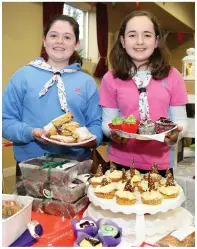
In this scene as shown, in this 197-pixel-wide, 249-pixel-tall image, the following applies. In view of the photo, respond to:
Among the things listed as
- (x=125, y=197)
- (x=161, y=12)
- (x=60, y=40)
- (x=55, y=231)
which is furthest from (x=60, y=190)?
(x=161, y=12)

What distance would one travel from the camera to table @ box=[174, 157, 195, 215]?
2.14m

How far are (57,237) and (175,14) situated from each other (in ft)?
18.8

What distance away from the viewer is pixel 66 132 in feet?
4.65

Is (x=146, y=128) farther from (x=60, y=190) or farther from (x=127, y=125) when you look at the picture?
(x=60, y=190)

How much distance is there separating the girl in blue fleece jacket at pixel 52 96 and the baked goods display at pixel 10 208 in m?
0.40

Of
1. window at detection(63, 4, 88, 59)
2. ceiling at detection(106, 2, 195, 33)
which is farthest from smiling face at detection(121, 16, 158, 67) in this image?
window at detection(63, 4, 88, 59)

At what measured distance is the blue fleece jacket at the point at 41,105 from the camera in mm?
1580

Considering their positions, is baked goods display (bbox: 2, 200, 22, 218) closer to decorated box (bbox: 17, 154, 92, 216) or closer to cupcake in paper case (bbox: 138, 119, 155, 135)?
decorated box (bbox: 17, 154, 92, 216)

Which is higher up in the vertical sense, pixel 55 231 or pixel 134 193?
pixel 134 193

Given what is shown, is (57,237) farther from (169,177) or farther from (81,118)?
(81,118)

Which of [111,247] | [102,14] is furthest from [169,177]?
[102,14]

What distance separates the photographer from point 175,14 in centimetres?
611

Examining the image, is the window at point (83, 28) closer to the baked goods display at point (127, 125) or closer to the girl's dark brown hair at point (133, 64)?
the girl's dark brown hair at point (133, 64)

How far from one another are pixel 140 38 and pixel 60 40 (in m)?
0.37
